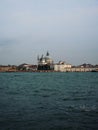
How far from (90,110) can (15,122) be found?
5828mm

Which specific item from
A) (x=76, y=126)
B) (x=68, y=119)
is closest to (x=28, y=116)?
(x=68, y=119)

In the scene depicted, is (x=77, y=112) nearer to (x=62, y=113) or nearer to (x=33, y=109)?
(x=62, y=113)

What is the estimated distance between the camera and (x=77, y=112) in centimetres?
1962

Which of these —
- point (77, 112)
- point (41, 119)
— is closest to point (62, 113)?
point (77, 112)

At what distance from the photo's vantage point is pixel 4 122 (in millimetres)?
16812

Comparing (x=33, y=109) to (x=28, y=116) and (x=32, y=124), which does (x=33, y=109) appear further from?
(x=32, y=124)

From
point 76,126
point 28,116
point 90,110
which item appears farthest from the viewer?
point 90,110

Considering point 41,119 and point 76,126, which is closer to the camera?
point 76,126

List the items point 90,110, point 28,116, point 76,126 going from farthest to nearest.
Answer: point 90,110 → point 28,116 → point 76,126

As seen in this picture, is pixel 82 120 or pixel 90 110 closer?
pixel 82 120

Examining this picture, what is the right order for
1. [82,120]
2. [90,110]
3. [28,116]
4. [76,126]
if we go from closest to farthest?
[76,126] → [82,120] → [28,116] → [90,110]

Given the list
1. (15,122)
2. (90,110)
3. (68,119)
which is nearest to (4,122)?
(15,122)

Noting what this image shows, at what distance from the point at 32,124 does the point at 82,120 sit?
2.76 m

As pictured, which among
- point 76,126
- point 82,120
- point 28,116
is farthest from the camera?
point 28,116
